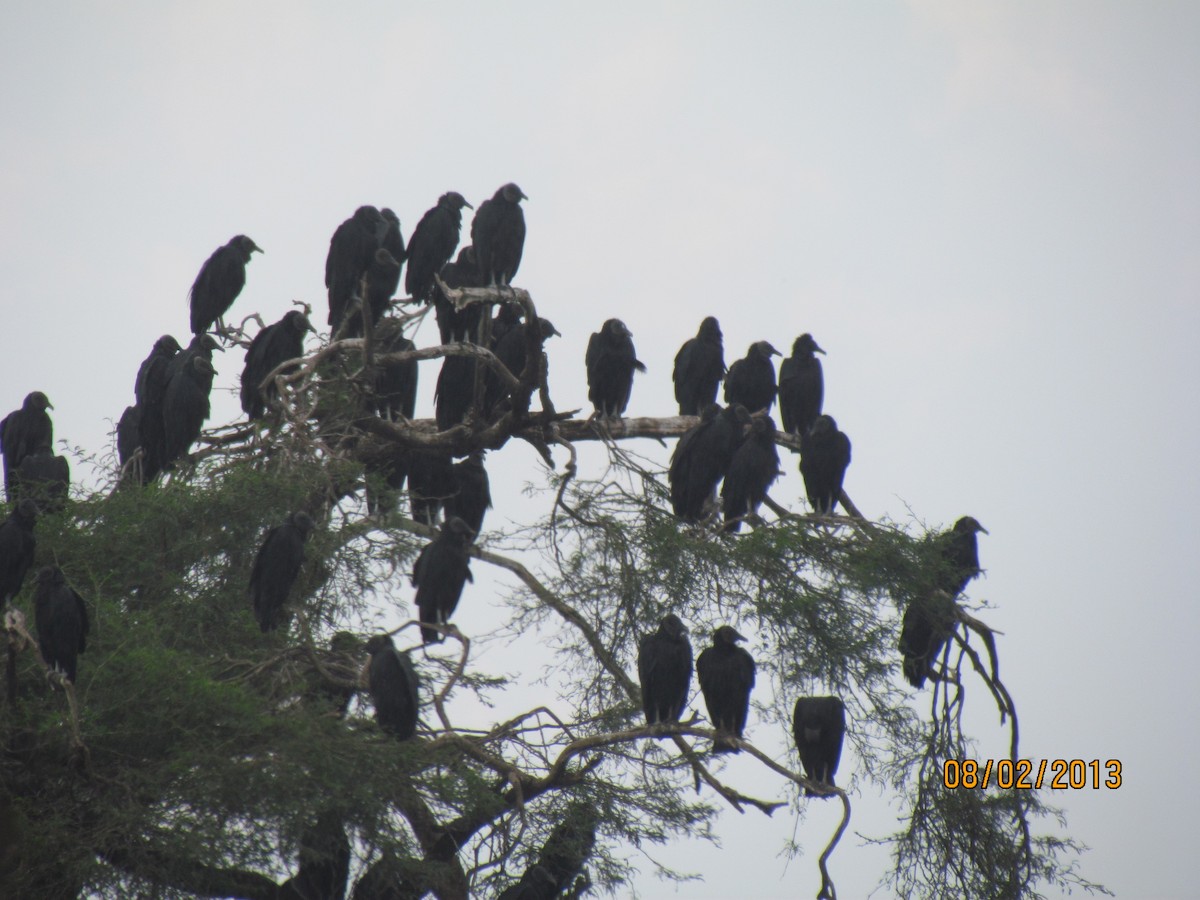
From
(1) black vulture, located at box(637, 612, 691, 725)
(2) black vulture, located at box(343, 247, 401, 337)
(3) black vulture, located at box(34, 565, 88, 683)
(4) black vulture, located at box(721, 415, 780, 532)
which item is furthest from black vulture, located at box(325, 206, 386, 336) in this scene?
(3) black vulture, located at box(34, 565, 88, 683)

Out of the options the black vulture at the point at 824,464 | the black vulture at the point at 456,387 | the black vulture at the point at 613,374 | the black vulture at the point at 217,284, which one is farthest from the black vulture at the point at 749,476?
the black vulture at the point at 217,284

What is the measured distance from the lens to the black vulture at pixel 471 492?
25.1 ft

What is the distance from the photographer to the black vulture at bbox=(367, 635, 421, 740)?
203 inches

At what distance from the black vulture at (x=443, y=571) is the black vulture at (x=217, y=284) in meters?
2.61

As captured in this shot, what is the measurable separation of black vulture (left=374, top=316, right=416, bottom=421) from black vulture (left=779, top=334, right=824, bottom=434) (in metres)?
2.14

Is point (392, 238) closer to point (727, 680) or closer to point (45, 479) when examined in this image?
point (45, 479)

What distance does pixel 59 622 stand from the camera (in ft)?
16.1

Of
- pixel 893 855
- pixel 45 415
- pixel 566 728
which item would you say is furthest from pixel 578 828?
pixel 45 415

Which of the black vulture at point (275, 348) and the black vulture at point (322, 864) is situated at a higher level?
the black vulture at point (275, 348)

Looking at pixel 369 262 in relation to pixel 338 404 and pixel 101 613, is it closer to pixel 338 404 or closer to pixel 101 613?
pixel 338 404

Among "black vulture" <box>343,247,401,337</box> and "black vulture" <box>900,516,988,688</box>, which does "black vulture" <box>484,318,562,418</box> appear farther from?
"black vulture" <box>900,516,988,688</box>

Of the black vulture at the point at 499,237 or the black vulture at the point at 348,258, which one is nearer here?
Answer: the black vulture at the point at 499,237

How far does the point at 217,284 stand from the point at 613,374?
7.77 feet

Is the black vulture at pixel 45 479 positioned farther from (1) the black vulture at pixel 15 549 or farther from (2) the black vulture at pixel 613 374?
(2) the black vulture at pixel 613 374
